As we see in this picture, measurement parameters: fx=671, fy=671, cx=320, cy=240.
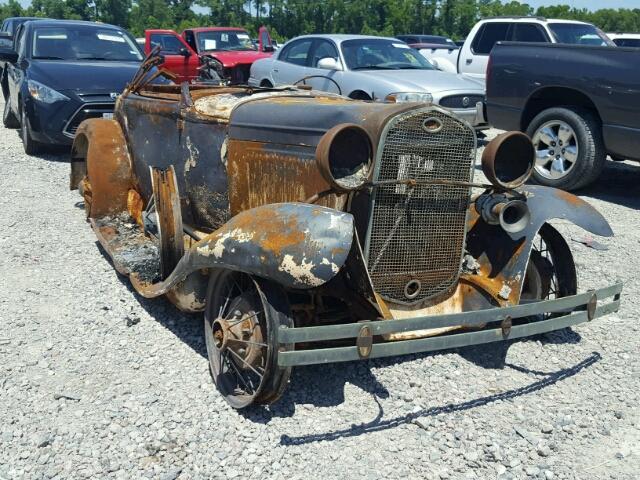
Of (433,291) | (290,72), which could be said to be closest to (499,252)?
(433,291)

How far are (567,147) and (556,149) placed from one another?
0.14 m

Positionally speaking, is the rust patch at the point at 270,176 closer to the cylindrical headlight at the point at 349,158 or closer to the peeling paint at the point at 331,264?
the cylindrical headlight at the point at 349,158

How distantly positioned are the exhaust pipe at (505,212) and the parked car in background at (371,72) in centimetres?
520

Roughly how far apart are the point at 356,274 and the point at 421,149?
0.72m

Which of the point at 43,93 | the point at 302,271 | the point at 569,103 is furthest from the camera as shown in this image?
the point at 43,93

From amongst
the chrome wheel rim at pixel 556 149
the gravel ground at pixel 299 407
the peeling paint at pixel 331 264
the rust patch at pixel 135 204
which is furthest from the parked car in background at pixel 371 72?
the peeling paint at pixel 331 264

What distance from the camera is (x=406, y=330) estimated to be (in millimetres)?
3023

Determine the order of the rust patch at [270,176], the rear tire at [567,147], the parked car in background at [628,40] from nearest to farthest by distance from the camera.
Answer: the rust patch at [270,176] < the rear tire at [567,147] < the parked car in background at [628,40]

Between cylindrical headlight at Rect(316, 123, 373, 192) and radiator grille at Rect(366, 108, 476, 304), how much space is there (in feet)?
0.24

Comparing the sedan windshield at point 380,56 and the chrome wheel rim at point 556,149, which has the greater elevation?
the sedan windshield at point 380,56

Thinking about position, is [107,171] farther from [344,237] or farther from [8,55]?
[8,55]

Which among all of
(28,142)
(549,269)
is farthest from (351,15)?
(549,269)

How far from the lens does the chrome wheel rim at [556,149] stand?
771 centimetres

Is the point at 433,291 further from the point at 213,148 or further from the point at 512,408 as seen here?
the point at 213,148
